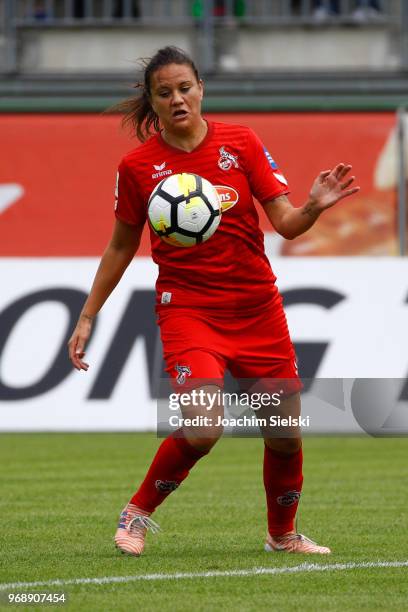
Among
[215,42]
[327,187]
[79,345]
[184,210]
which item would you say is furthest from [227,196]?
[215,42]

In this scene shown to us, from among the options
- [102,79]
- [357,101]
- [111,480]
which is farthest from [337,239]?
[111,480]

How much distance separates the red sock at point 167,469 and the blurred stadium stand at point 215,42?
39.5ft

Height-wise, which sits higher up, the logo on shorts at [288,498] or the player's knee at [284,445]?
the player's knee at [284,445]

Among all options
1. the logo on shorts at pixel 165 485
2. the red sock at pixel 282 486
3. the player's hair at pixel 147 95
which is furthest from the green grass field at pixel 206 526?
the player's hair at pixel 147 95

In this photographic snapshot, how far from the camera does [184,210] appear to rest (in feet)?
19.4

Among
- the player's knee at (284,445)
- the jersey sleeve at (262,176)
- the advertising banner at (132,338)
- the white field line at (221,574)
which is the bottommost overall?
the advertising banner at (132,338)

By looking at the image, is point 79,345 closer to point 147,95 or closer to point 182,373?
point 182,373

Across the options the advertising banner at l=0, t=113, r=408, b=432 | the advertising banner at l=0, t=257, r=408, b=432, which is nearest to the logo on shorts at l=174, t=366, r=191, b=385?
the advertising banner at l=0, t=113, r=408, b=432

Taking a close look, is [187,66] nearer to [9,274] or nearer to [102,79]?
[9,274]

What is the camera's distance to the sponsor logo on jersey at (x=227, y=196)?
6043 millimetres

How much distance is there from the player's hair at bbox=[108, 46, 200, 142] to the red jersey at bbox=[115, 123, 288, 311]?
21 cm

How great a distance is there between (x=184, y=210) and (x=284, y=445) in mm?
1130

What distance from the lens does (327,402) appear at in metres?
11.3

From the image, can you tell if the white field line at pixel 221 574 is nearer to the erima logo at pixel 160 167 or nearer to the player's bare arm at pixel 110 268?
the player's bare arm at pixel 110 268
